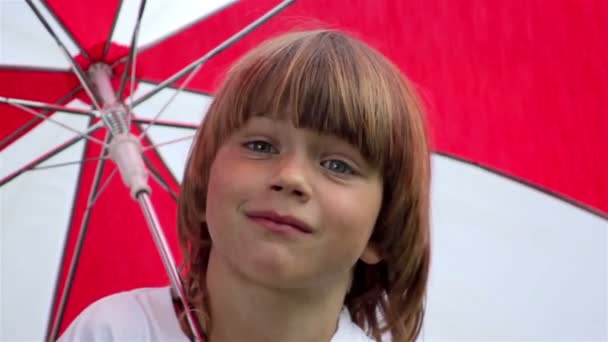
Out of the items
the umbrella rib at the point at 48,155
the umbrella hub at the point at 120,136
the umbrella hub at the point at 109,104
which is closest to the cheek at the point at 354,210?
the umbrella hub at the point at 120,136

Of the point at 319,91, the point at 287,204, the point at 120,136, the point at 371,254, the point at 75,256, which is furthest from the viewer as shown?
the point at 75,256

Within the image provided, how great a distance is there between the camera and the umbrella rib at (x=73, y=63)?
1.64 m

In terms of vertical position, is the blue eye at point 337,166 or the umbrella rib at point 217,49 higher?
the umbrella rib at point 217,49

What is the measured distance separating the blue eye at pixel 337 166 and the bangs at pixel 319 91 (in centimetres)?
3

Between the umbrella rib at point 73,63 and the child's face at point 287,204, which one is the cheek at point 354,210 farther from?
the umbrella rib at point 73,63

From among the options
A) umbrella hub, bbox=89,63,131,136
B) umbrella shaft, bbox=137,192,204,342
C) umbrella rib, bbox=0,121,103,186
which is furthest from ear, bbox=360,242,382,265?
umbrella rib, bbox=0,121,103,186

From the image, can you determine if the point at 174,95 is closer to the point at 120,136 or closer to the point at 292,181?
the point at 120,136

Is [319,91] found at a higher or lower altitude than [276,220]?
higher

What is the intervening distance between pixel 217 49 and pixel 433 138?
398 millimetres

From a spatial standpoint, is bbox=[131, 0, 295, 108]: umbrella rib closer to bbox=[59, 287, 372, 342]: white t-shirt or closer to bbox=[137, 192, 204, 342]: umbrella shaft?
A: bbox=[137, 192, 204, 342]: umbrella shaft

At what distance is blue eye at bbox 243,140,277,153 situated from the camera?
1.04 m

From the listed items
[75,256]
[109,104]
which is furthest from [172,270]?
[75,256]

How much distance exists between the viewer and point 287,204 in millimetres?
988

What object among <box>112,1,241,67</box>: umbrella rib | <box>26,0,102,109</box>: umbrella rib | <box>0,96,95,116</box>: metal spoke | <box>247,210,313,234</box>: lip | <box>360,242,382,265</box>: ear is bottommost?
<box>247,210,313,234</box>: lip
